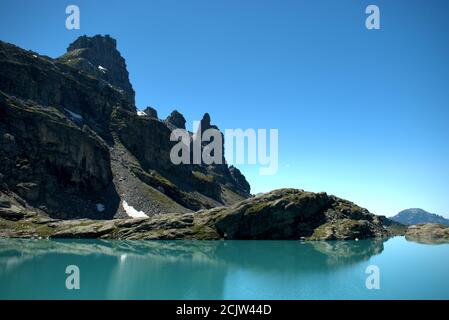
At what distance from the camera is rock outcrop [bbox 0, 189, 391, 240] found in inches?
4441

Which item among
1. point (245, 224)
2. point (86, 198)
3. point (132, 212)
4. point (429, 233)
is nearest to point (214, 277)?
point (245, 224)

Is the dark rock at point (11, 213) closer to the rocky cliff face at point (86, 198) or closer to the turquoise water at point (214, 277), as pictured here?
the rocky cliff face at point (86, 198)

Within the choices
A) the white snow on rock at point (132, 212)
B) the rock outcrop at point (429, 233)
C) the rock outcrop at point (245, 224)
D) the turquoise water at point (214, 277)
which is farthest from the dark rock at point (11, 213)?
the rock outcrop at point (429, 233)

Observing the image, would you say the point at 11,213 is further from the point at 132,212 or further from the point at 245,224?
the point at 245,224

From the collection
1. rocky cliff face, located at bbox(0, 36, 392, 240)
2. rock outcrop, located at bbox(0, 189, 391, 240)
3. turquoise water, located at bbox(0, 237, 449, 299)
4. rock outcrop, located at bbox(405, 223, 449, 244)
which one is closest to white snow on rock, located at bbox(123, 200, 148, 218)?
rocky cliff face, located at bbox(0, 36, 392, 240)

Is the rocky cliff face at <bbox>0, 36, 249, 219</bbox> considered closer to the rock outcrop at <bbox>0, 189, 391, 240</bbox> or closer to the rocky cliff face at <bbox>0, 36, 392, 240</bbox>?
the rocky cliff face at <bbox>0, 36, 392, 240</bbox>

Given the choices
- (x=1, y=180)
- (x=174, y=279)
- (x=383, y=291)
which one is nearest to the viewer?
(x=383, y=291)

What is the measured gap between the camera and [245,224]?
11675 centimetres

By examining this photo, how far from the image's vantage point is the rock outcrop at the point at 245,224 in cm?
11281

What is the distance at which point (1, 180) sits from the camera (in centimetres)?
13300
